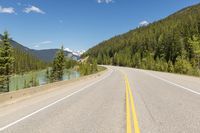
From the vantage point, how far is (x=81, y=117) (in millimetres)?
8516

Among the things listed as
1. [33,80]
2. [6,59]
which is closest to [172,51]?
[33,80]

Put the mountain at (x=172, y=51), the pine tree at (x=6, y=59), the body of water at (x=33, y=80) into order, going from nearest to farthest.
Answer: the body of water at (x=33, y=80) < the pine tree at (x=6, y=59) < the mountain at (x=172, y=51)

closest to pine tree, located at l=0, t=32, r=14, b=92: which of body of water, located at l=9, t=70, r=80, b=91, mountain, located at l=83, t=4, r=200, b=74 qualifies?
body of water, located at l=9, t=70, r=80, b=91

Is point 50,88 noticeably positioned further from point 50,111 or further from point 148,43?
point 148,43

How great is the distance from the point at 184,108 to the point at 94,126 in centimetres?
419

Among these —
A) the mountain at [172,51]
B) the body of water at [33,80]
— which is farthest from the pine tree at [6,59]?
the mountain at [172,51]

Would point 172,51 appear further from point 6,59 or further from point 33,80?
point 6,59

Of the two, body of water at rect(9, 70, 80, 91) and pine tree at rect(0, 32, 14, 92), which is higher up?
pine tree at rect(0, 32, 14, 92)

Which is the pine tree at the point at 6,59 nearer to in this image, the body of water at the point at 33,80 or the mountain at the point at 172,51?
the body of water at the point at 33,80

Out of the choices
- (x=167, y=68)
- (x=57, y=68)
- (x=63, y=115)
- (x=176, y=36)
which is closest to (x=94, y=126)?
(x=63, y=115)

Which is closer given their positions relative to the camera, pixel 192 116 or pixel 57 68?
pixel 192 116

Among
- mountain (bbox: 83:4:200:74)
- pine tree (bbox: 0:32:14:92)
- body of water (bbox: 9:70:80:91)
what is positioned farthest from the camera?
mountain (bbox: 83:4:200:74)

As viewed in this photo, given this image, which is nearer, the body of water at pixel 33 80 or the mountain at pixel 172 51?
the body of water at pixel 33 80

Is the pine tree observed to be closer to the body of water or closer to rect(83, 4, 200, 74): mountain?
the body of water
